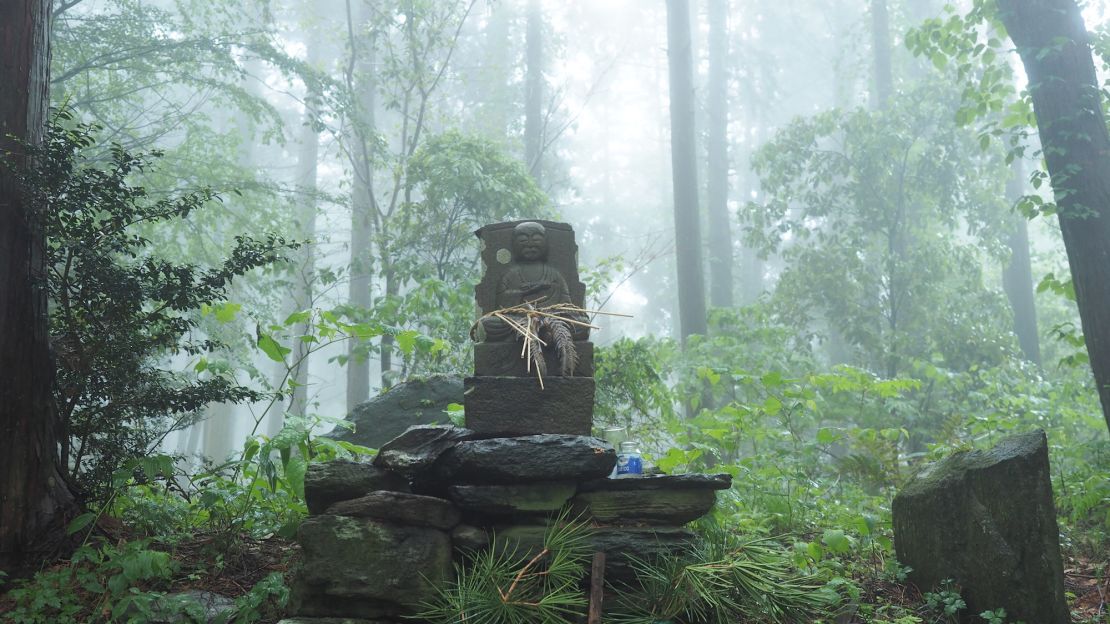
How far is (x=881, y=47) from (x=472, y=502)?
16791mm

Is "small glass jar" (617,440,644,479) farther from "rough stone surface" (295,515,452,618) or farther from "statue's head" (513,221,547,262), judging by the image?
"statue's head" (513,221,547,262)

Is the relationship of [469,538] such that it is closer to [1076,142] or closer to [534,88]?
[1076,142]

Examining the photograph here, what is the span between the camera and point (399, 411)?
7938 mm

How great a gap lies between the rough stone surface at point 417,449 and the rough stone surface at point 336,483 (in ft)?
0.40

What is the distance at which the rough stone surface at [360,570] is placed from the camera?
13.6 feet

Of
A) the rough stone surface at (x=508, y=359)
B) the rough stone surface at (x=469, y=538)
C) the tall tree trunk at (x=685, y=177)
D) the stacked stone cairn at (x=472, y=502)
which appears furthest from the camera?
the tall tree trunk at (x=685, y=177)

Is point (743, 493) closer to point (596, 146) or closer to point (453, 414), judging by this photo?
point (453, 414)

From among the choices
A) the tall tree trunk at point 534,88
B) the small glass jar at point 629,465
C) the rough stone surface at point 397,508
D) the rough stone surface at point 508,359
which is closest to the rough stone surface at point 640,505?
the small glass jar at point 629,465

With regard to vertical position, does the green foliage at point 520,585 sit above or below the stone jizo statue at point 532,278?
below

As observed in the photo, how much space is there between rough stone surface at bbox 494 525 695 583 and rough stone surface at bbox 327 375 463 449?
131 inches

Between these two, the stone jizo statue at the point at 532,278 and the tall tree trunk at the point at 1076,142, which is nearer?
the stone jizo statue at the point at 532,278

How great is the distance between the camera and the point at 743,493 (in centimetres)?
664

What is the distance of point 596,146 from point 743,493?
1263 inches

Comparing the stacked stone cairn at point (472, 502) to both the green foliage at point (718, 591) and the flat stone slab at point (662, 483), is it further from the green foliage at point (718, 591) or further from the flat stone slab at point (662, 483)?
the green foliage at point (718, 591)
